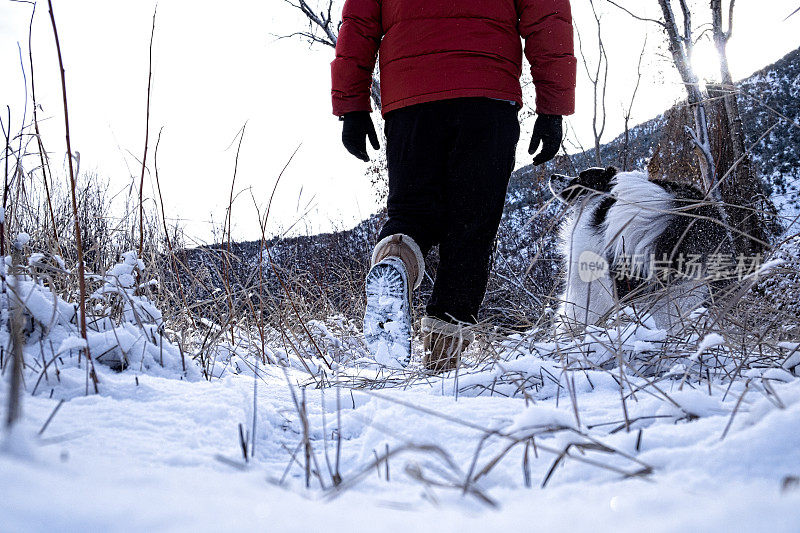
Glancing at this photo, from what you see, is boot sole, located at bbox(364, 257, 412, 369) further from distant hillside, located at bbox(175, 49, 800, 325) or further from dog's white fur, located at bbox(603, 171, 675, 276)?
dog's white fur, located at bbox(603, 171, 675, 276)

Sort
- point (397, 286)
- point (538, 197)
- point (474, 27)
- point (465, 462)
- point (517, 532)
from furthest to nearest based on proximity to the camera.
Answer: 1. point (538, 197)
2. point (474, 27)
3. point (397, 286)
4. point (465, 462)
5. point (517, 532)

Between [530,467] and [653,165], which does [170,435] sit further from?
[653,165]

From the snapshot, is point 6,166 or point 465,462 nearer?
point 465,462

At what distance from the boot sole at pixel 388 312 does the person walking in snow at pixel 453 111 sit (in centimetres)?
8

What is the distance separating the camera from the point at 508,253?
812 centimetres

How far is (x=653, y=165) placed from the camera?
259 inches

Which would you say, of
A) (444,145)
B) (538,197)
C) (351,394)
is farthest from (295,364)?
(538,197)

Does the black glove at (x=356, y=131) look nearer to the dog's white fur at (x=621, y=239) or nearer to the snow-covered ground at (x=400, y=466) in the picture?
the dog's white fur at (x=621, y=239)

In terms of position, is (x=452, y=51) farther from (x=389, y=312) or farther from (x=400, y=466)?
(x=400, y=466)

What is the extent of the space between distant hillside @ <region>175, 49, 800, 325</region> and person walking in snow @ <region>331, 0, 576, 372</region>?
28cm

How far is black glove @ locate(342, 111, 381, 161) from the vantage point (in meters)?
2.57

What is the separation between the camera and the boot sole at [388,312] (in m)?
2.06

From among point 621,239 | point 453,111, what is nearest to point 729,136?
point 621,239

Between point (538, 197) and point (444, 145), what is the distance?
16.8 ft
